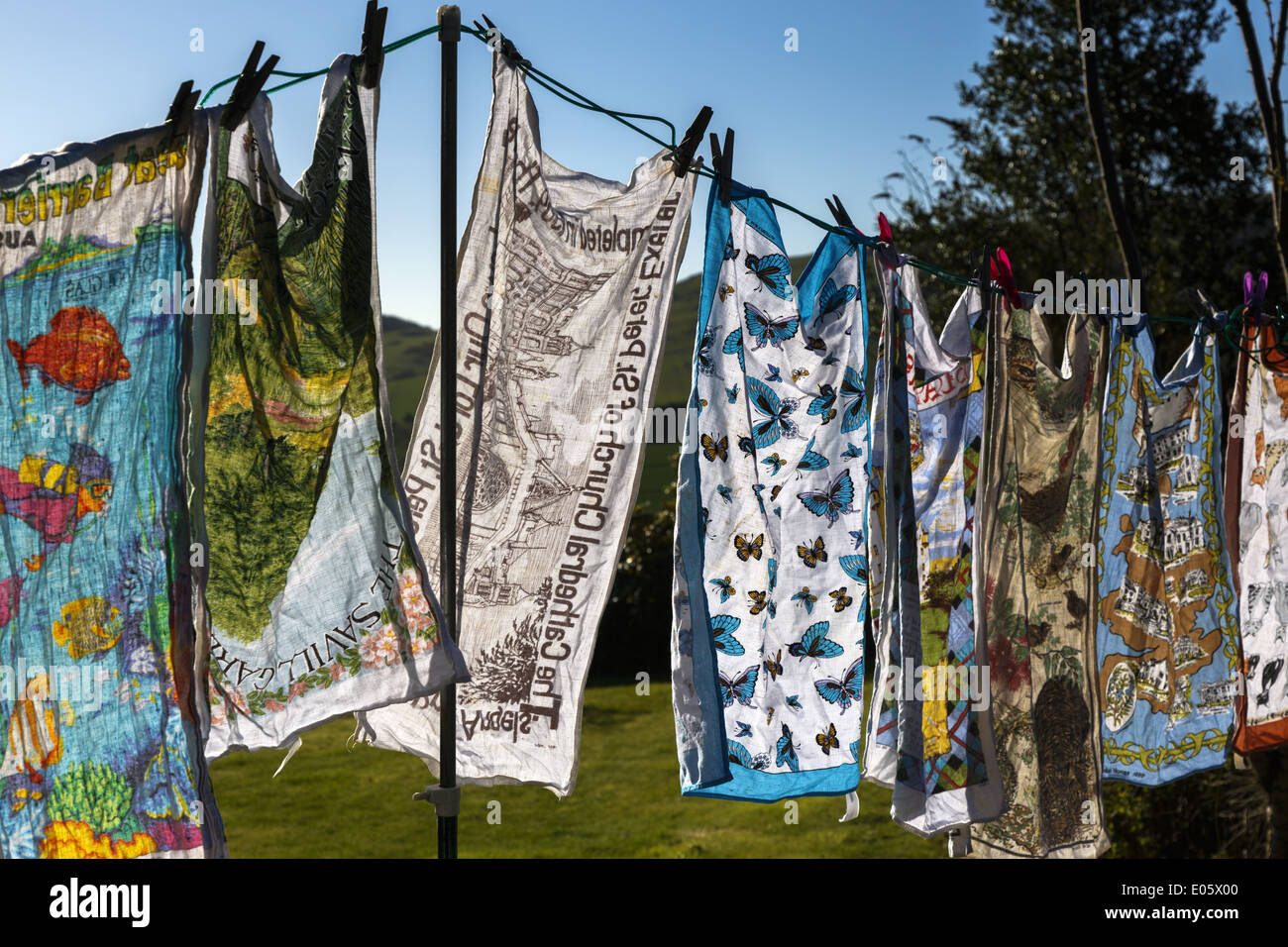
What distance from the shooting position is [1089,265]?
26.1ft

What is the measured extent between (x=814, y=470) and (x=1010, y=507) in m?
0.62

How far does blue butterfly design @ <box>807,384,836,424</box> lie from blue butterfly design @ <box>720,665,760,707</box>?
2.02ft

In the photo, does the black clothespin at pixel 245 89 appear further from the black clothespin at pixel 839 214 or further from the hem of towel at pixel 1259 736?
the hem of towel at pixel 1259 736

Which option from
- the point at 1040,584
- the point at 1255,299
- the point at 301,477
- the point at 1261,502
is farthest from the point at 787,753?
the point at 1255,299

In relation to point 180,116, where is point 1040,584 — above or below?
below

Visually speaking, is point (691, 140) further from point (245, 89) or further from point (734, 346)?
point (245, 89)

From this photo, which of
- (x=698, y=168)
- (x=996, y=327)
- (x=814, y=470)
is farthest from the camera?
(x=996, y=327)

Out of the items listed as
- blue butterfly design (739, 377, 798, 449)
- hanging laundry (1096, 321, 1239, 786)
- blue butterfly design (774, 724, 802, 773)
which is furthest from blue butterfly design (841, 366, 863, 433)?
hanging laundry (1096, 321, 1239, 786)

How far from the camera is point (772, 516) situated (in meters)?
2.68

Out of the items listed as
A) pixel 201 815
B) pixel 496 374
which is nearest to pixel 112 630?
pixel 201 815

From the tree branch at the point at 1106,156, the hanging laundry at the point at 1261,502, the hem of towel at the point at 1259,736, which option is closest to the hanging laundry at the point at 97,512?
the hem of towel at the point at 1259,736

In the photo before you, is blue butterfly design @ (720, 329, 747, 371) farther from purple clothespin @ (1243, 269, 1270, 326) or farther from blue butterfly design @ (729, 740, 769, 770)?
purple clothespin @ (1243, 269, 1270, 326)

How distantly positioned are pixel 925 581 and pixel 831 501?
329 mm

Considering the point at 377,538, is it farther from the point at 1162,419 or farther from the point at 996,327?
the point at 1162,419
